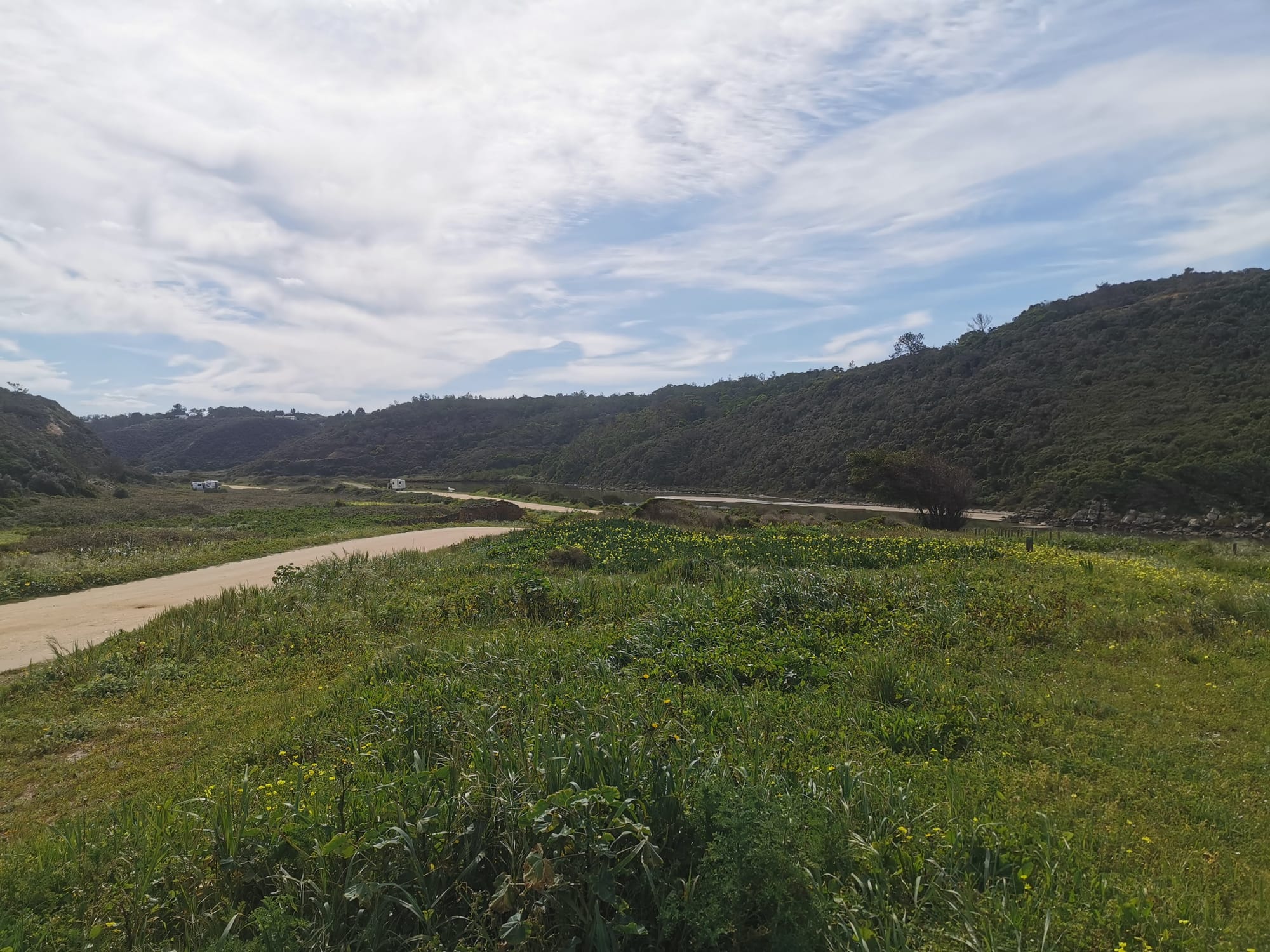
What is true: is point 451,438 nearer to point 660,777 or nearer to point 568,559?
point 568,559

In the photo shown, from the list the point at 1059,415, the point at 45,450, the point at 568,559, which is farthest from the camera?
the point at 45,450

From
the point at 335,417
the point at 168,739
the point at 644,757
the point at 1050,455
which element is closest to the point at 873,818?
the point at 644,757

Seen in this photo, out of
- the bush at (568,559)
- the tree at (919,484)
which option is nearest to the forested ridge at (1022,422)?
the tree at (919,484)

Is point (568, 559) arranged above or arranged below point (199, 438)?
below

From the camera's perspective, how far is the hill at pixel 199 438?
441 feet

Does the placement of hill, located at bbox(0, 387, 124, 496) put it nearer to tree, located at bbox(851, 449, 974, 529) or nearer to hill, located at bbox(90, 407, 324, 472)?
tree, located at bbox(851, 449, 974, 529)

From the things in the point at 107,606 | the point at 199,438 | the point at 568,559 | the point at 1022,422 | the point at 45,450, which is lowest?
the point at 107,606

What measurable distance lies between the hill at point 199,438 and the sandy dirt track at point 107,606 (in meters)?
129

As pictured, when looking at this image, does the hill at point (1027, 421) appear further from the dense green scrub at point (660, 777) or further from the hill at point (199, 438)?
the dense green scrub at point (660, 777)

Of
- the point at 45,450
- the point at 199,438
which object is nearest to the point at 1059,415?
the point at 45,450

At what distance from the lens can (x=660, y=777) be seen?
3480 millimetres

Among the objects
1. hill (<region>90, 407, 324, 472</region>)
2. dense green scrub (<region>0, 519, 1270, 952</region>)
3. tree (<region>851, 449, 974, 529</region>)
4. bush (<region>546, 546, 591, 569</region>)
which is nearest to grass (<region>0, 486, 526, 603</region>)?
dense green scrub (<region>0, 519, 1270, 952</region>)

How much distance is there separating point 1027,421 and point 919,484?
22.9 meters

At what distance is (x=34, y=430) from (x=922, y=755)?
81.9 meters
